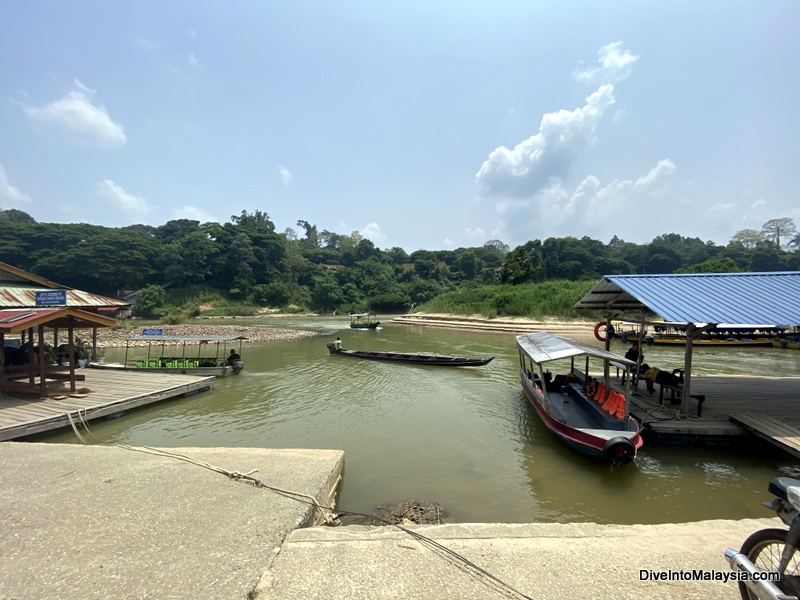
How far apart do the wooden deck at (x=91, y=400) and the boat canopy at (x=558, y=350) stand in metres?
12.2

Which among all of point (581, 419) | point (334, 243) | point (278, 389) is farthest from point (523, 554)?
point (334, 243)

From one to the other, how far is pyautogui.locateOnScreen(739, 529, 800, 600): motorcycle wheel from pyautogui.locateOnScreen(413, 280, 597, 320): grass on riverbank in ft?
119

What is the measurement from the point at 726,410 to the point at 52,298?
22.3 meters

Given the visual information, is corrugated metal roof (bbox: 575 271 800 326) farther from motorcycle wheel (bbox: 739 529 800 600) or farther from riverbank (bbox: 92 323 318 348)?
riverbank (bbox: 92 323 318 348)

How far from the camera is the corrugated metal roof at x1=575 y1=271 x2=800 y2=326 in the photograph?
916cm

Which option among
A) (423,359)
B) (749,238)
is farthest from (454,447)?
(749,238)

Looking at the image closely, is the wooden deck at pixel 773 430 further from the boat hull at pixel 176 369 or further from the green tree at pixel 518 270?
the green tree at pixel 518 270

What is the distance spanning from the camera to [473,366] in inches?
816

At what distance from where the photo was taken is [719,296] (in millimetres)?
10438

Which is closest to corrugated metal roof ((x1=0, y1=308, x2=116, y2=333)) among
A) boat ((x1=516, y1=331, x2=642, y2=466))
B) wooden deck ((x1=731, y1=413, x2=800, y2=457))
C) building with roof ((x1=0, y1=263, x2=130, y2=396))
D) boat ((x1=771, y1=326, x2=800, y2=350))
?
building with roof ((x1=0, y1=263, x2=130, y2=396))

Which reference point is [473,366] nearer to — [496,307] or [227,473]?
[227,473]

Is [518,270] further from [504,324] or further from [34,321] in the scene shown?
[34,321]

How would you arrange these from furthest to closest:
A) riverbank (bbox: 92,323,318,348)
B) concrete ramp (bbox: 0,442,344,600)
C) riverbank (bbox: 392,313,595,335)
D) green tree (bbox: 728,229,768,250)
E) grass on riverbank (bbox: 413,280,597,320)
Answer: green tree (bbox: 728,229,768,250) → grass on riverbank (bbox: 413,280,597,320) → riverbank (bbox: 392,313,595,335) → riverbank (bbox: 92,323,318,348) → concrete ramp (bbox: 0,442,344,600)

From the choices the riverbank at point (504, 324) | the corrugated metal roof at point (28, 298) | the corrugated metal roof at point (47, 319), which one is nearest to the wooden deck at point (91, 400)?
the corrugated metal roof at point (47, 319)
